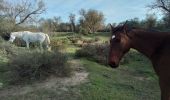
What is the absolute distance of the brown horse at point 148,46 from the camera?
18.0 feet

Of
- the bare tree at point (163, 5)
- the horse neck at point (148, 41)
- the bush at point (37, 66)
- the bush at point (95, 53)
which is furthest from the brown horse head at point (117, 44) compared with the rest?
the bare tree at point (163, 5)

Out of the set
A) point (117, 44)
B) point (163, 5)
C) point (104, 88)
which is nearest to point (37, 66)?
point (104, 88)

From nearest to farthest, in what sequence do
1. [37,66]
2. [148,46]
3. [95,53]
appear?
1. [148,46]
2. [37,66]
3. [95,53]

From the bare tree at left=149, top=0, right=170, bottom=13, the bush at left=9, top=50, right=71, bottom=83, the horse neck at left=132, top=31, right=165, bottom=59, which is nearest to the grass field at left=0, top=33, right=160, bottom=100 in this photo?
the bush at left=9, top=50, right=71, bottom=83

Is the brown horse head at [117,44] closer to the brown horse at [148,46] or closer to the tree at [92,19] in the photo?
the brown horse at [148,46]

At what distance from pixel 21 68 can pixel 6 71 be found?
1.24m

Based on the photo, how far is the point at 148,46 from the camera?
5746 millimetres

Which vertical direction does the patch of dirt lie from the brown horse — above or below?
below

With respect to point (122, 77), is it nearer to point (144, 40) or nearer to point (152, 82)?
point (152, 82)

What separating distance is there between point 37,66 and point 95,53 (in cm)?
471

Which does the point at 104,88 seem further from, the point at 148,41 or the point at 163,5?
the point at 163,5

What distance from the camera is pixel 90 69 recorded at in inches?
432

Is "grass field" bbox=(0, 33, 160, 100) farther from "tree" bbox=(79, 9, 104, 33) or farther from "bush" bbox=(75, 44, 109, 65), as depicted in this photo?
"tree" bbox=(79, 9, 104, 33)

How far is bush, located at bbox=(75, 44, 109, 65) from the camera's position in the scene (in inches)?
520
